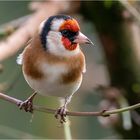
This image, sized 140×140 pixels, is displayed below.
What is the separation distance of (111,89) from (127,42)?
7.6 inches

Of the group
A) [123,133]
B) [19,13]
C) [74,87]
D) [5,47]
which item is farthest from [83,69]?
[19,13]

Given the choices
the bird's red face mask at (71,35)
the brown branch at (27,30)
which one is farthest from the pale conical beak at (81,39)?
the brown branch at (27,30)

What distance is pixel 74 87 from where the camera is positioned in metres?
1.67

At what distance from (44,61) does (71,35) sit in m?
0.10

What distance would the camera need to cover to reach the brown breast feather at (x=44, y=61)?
165 cm

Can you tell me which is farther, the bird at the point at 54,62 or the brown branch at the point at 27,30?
the brown branch at the point at 27,30

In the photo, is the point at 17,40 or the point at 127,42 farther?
the point at 127,42

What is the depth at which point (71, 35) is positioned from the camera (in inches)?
64.1

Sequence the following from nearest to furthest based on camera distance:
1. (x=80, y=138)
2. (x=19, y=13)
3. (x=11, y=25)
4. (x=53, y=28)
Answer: (x=53, y=28) < (x=11, y=25) < (x=80, y=138) < (x=19, y=13)

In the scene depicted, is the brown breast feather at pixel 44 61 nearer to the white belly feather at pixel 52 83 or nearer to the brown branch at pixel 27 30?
the white belly feather at pixel 52 83

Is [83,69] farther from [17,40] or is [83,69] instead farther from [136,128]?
[136,128]

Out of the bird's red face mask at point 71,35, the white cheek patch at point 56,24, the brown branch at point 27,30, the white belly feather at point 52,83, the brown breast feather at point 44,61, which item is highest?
the brown branch at point 27,30

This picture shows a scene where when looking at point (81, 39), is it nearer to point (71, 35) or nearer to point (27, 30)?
point (71, 35)

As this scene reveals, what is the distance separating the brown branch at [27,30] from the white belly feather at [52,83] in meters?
0.40
